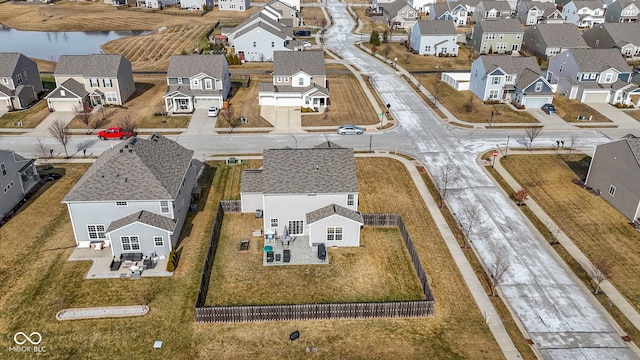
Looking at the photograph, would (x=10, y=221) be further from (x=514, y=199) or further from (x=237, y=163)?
(x=514, y=199)

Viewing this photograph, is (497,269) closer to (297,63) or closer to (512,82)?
(512,82)

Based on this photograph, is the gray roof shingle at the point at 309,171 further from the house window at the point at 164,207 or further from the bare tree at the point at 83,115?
the bare tree at the point at 83,115

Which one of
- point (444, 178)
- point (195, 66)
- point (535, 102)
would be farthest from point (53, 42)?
point (535, 102)

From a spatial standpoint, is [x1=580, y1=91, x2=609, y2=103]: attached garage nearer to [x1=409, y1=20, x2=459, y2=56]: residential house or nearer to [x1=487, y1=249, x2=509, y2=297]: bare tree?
[x1=409, y1=20, x2=459, y2=56]: residential house

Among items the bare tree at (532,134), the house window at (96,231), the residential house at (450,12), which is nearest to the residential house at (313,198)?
the house window at (96,231)

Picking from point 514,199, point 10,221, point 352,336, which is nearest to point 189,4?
point 10,221

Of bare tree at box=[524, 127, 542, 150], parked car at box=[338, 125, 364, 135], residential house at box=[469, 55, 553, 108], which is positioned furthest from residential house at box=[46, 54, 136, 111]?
bare tree at box=[524, 127, 542, 150]
